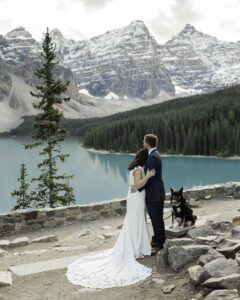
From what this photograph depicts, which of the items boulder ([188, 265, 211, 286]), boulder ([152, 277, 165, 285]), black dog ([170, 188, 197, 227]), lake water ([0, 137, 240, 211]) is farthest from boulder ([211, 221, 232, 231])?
lake water ([0, 137, 240, 211])

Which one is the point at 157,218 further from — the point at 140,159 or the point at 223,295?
the point at 223,295

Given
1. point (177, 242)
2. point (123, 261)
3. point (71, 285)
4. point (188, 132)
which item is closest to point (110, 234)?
point (123, 261)

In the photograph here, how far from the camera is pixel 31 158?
4796 inches

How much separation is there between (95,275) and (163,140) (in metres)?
124

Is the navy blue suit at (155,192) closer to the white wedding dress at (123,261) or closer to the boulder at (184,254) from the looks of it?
the white wedding dress at (123,261)

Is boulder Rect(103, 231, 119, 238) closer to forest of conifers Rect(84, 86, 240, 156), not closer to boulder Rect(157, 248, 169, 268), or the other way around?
boulder Rect(157, 248, 169, 268)

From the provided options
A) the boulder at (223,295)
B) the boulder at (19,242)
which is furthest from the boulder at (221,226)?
the boulder at (19,242)

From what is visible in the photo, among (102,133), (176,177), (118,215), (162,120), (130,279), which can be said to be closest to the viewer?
(130,279)

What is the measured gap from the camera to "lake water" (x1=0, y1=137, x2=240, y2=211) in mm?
69000

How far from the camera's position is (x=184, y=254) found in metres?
9.69

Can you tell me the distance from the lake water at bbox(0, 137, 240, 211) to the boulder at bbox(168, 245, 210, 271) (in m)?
46.3

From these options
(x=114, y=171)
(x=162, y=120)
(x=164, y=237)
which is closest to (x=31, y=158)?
(x=114, y=171)

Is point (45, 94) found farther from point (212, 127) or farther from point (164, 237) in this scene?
point (212, 127)

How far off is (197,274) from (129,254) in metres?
2.34
